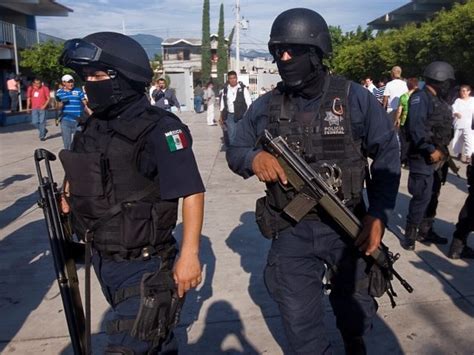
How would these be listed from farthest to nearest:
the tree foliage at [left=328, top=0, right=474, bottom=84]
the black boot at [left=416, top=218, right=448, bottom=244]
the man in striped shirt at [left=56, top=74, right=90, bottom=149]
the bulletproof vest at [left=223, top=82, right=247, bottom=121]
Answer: the tree foliage at [left=328, top=0, right=474, bottom=84] < the bulletproof vest at [left=223, top=82, right=247, bottom=121] < the man in striped shirt at [left=56, top=74, right=90, bottom=149] < the black boot at [left=416, top=218, right=448, bottom=244]

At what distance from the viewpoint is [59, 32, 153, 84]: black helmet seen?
1.94 meters

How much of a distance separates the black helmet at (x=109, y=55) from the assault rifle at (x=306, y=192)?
2.12ft

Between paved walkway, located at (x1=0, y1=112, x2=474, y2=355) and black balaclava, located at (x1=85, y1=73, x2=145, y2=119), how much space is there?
153cm

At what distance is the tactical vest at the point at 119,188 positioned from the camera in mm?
1964

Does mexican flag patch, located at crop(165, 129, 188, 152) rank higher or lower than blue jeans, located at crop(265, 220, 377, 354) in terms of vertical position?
higher

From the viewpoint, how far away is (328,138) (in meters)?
2.30

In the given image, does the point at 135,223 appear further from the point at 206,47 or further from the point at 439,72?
the point at 206,47

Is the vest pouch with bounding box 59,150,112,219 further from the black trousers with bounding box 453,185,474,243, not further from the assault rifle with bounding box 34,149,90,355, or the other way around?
the black trousers with bounding box 453,185,474,243

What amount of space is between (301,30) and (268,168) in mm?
661

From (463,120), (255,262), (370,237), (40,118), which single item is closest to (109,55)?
(370,237)

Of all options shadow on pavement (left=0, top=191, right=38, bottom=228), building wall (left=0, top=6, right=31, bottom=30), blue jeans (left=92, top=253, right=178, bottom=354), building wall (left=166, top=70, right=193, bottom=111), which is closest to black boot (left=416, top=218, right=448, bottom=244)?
blue jeans (left=92, top=253, right=178, bottom=354)

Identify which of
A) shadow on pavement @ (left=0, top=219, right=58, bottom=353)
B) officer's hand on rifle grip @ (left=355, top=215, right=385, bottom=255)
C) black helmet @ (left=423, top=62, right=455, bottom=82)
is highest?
black helmet @ (left=423, top=62, right=455, bottom=82)

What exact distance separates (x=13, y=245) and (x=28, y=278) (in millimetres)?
919

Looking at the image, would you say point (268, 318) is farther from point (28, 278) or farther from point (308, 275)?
point (28, 278)
